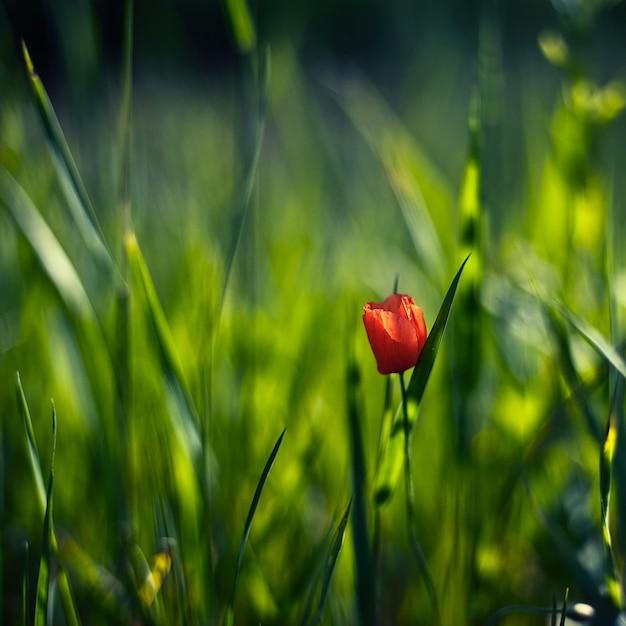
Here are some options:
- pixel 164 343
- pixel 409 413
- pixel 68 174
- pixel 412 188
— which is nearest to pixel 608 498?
pixel 409 413

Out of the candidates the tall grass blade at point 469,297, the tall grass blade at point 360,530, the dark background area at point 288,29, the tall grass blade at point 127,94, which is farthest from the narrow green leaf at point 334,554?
the dark background area at point 288,29

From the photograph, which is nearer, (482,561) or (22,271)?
(482,561)

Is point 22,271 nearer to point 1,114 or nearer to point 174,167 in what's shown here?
point 1,114

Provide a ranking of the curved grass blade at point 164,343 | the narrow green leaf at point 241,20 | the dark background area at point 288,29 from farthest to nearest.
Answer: the dark background area at point 288,29
the narrow green leaf at point 241,20
the curved grass blade at point 164,343

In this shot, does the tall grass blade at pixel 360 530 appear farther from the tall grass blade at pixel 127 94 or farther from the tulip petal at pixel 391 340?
the tall grass blade at pixel 127 94

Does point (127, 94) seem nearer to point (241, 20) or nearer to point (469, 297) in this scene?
point (241, 20)

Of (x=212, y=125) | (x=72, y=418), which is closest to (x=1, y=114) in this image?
(x=72, y=418)
